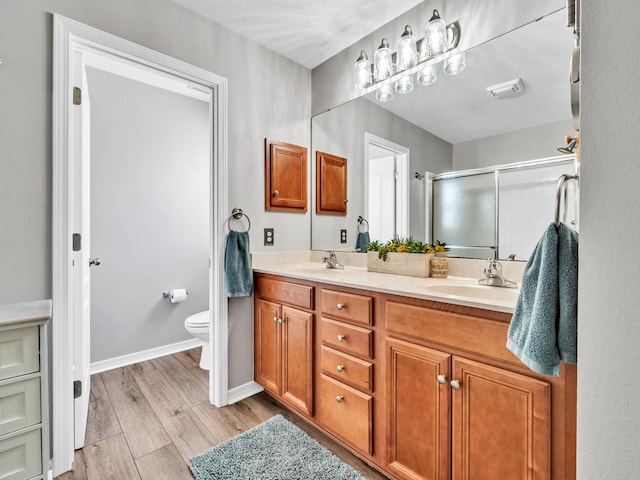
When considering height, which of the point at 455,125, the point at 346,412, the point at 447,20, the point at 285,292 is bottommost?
the point at 346,412

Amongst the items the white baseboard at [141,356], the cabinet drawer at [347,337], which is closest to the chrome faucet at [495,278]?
the cabinet drawer at [347,337]

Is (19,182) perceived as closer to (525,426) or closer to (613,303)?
(613,303)

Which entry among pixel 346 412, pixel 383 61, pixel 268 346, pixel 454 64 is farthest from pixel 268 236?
pixel 454 64

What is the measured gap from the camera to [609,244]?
20.4 inches

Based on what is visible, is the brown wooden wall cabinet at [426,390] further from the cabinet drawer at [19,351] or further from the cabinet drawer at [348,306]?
the cabinet drawer at [19,351]

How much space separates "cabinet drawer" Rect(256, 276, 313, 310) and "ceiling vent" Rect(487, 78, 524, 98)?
1369 mm

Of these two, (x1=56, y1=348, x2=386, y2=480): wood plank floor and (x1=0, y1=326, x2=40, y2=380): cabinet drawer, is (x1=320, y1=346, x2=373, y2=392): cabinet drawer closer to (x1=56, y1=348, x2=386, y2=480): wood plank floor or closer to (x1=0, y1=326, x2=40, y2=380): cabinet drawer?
(x1=56, y1=348, x2=386, y2=480): wood plank floor

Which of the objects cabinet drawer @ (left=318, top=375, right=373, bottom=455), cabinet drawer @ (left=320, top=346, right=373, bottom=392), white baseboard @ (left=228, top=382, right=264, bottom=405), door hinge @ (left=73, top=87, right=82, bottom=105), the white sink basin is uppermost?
door hinge @ (left=73, top=87, right=82, bottom=105)

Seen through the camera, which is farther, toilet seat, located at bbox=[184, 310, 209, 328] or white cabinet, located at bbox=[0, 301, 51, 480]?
toilet seat, located at bbox=[184, 310, 209, 328]

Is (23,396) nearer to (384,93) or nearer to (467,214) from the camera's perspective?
(467,214)

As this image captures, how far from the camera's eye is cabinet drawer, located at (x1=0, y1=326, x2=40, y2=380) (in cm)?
103

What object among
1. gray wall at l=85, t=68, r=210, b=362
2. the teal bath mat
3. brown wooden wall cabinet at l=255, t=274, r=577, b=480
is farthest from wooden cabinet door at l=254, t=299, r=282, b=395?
gray wall at l=85, t=68, r=210, b=362

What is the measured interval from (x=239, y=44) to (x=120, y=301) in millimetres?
2154

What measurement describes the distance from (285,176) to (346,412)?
5.16ft
